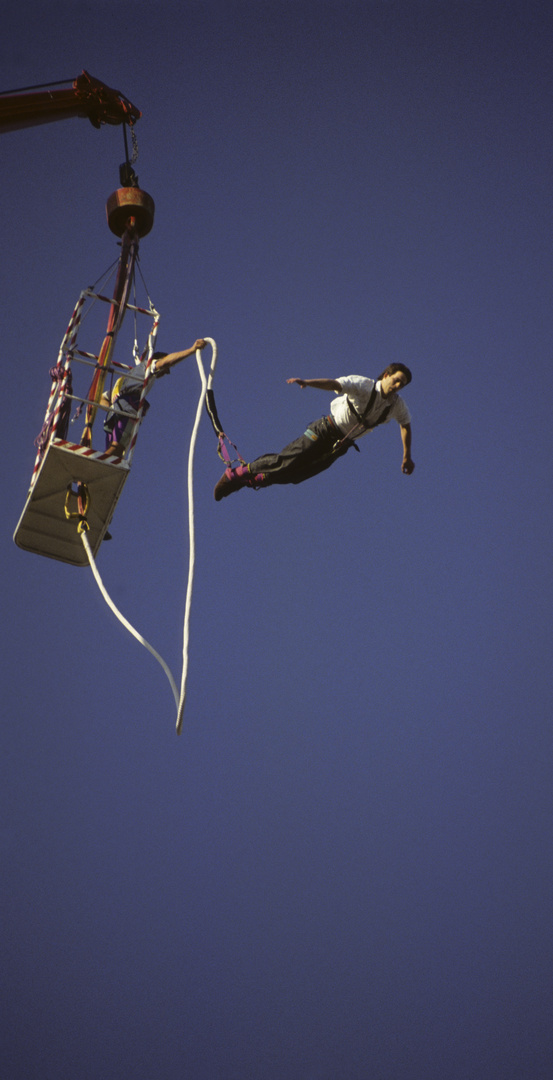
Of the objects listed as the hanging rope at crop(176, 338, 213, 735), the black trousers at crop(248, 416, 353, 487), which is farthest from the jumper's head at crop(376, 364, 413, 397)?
the hanging rope at crop(176, 338, 213, 735)

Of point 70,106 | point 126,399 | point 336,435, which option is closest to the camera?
point 126,399

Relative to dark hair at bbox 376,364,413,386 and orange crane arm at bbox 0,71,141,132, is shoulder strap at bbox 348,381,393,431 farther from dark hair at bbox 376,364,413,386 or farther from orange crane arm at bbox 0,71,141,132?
orange crane arm at bbox 0,71,141,132

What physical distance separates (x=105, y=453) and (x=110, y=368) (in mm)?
820

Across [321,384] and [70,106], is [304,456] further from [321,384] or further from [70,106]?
[70,106]

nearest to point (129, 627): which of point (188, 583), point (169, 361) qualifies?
point (188, 583)

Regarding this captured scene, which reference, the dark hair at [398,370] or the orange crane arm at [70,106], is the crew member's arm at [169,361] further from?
the orange crane arm at [70,106]

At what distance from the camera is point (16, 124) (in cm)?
1410

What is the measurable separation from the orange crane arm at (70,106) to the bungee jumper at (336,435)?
15.6 ft

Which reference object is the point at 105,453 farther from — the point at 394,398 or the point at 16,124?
→ the point at 16,124

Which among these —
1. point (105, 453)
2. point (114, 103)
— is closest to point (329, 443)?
point (105, 453)

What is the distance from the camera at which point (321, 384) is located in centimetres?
1105

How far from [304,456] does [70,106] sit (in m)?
5.50

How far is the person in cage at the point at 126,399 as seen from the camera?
35.3 feet

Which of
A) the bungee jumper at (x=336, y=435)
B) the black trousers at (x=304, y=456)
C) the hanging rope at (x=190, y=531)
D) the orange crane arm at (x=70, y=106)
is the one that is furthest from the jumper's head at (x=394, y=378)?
the orange crane arm at (x=70, y=106)
